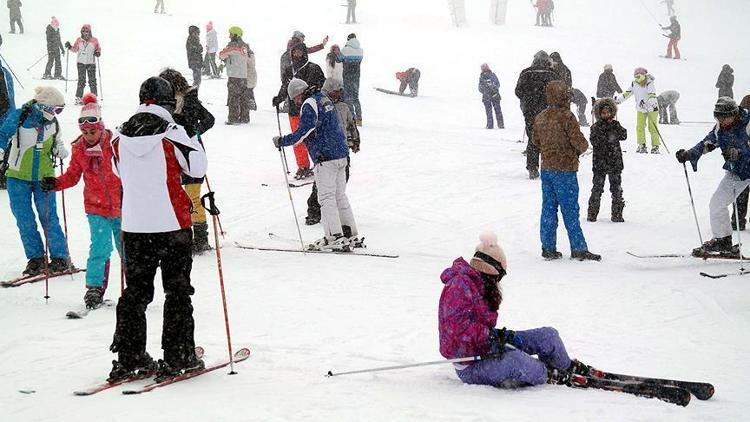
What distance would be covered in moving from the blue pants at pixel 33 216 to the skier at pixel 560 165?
17.0 feet

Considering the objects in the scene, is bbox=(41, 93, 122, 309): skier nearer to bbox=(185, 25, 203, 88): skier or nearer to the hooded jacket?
the hooded jacket

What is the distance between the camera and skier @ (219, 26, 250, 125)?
16.6 m

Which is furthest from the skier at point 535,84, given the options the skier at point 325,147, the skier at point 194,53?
the skier at point 194,53

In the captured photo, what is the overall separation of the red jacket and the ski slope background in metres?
0.94

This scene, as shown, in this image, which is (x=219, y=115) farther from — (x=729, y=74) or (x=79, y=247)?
(x=729, y=74)

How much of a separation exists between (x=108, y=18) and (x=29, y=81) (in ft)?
34.0

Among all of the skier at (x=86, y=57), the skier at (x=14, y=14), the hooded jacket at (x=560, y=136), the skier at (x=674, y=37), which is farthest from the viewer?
the skier at (x=674, y=37)

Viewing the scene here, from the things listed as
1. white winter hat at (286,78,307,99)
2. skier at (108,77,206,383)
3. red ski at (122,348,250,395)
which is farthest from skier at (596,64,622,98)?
skier at (108,77,206,383)

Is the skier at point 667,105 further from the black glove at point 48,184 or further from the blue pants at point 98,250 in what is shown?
the black glove at point 48,184

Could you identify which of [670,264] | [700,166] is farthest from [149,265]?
[700,166]

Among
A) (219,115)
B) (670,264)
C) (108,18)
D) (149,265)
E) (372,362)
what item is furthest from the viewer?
(108,18)

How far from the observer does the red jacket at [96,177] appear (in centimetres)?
709

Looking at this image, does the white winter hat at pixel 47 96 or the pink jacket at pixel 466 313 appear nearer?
the pink jacket at pixel 466 313

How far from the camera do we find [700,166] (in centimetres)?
1530
